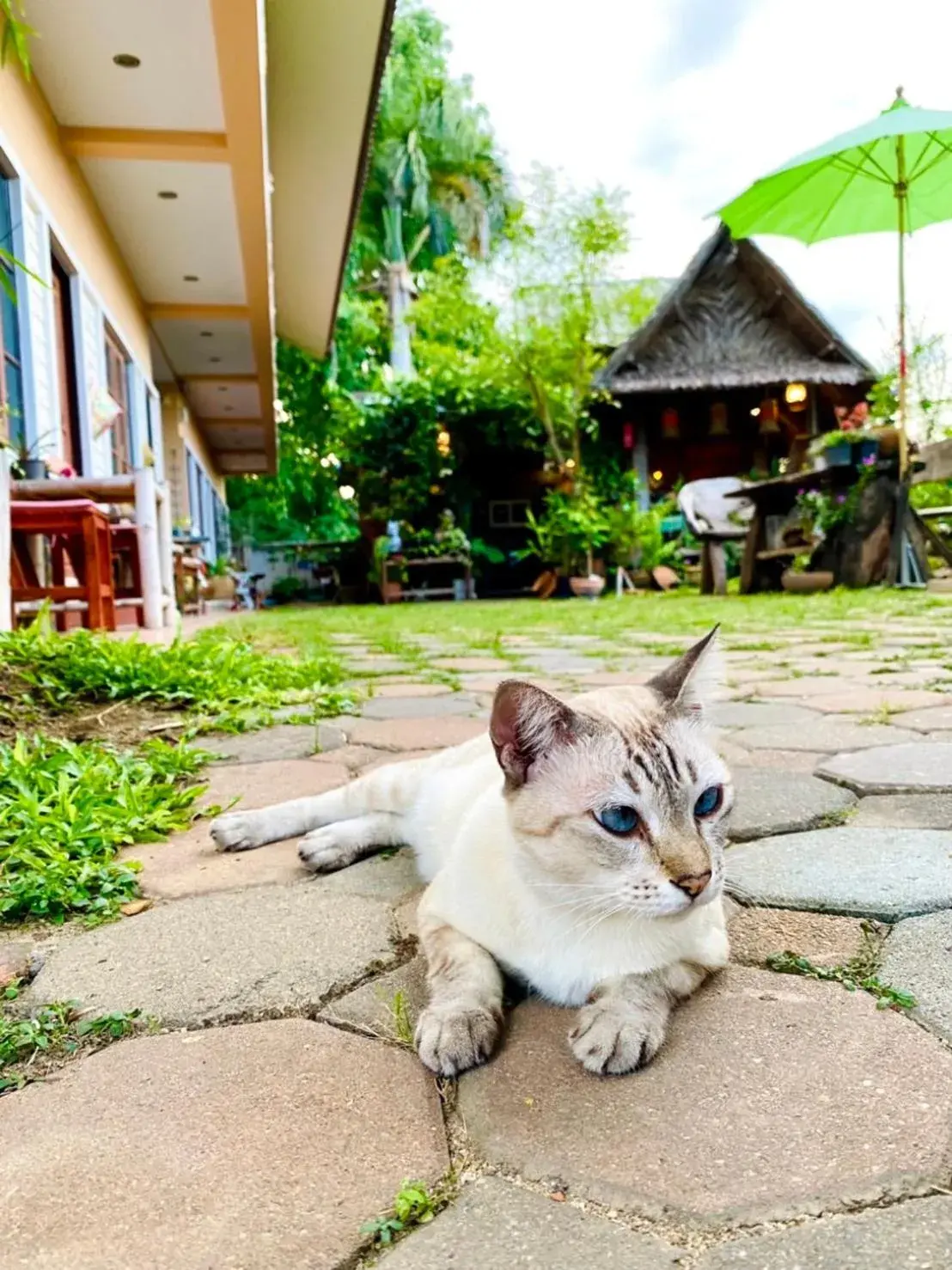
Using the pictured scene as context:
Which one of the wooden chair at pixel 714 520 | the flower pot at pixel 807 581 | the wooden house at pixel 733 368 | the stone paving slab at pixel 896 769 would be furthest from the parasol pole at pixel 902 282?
the stone paving slab at pixel 896 769

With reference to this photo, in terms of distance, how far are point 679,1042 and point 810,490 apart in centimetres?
1067

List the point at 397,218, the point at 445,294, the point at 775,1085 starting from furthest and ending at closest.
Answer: the point at 397,218 < the point at 445,294 < the point at 775,1085

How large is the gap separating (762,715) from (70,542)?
15.4 feet

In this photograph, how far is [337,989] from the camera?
4.50 ft

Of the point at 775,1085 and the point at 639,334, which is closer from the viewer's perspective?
the point at 775,1085

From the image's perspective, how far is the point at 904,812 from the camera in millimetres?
2115

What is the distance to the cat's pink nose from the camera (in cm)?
123

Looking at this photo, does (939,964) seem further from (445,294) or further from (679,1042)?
(445,294)

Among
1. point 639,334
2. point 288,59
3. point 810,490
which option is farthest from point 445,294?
point 288,59

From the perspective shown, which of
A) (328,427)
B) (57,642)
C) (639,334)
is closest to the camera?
(57,642)

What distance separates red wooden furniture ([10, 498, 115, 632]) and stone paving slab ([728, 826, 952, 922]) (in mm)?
4198

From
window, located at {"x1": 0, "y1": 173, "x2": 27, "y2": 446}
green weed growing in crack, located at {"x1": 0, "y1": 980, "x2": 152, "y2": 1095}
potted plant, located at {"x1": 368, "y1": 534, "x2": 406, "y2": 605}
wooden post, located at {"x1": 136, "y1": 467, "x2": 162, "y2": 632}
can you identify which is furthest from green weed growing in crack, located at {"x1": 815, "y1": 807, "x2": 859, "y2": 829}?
potted plant, located at {"x1": 368, "y1": 534, "x2": 406, "y2": 605}

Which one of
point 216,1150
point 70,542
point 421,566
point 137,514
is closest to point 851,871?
point 216,1150

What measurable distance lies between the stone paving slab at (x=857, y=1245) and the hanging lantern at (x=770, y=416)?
17.8m
